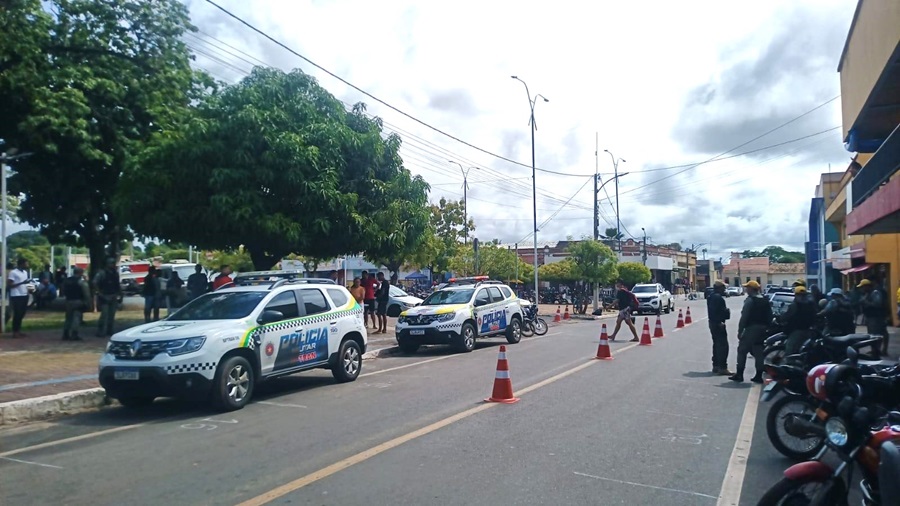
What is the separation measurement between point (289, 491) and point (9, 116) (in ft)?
61.3

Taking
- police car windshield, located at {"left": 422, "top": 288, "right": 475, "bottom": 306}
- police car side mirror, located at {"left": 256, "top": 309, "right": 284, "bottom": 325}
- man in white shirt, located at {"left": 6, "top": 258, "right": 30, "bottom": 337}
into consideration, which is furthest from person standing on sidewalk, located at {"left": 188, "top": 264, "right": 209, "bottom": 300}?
police car side mirror, located at {"left": 256, "top": 309, "right": 284, "bottom": 325}

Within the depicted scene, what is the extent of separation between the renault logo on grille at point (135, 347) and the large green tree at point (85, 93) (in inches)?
418

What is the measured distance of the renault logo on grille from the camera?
9.69 meters

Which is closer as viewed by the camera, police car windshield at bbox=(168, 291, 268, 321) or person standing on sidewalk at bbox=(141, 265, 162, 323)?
police car windshield at bbox=(168, 291, 268, 321)

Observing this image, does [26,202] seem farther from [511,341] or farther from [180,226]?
[511,341]

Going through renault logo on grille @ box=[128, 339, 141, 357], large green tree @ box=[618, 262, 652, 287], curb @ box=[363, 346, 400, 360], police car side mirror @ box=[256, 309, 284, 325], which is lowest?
curb @ box=[363, 346, 400, 360]

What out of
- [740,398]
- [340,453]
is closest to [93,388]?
[340,453]

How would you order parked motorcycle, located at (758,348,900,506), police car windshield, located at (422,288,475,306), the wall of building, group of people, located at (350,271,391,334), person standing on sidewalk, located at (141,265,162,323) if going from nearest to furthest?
parked motorcycle, located at (758,348,900,506) → police car windshield, located at (422,288,475,306) → person standing on sidewalk, located at (141,265,162,323) → group of people, located at (350,271,391,334) → the wall of building

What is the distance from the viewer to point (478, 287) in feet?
63.3

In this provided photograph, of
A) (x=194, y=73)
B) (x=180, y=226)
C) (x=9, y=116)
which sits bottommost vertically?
(x=180, y=226)

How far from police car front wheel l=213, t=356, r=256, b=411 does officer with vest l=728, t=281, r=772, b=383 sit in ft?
26.8

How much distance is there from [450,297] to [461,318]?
131 cm

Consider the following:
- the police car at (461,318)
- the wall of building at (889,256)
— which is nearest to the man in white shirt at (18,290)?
the police car at (461,318)

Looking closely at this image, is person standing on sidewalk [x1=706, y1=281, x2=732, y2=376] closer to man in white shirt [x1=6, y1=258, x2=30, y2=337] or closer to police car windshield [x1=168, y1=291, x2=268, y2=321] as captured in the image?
police car windshield [x1=168, y1=291, x2=268, y2=321]
